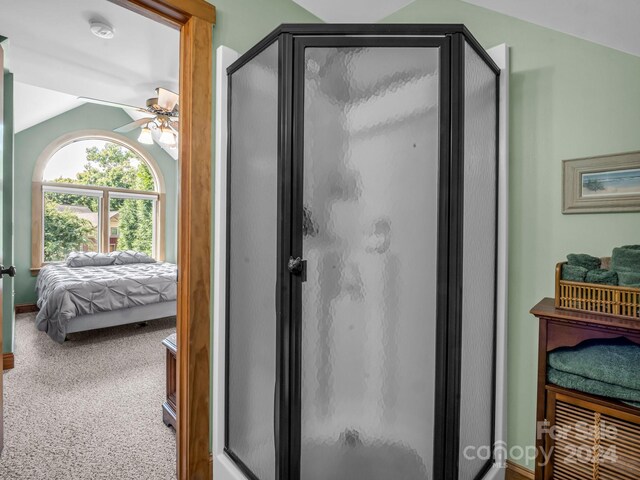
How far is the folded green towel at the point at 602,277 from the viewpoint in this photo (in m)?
1.14

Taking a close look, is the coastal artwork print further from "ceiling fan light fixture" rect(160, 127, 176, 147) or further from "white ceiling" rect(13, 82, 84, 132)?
"white ceiling" rect(13, 82, 84, 132)

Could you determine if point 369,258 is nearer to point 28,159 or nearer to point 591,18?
point 591,18

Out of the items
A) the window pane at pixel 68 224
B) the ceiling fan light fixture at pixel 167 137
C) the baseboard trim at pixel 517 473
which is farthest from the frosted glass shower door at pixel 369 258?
the window pane at pixel 68 224

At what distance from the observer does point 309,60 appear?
112 centimetres

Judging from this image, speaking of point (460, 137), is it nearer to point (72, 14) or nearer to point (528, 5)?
point (528, 5)

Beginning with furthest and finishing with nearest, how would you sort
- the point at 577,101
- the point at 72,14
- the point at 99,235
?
1. the point at 99,235
2. the point at 72,14
3. the point at 577,101

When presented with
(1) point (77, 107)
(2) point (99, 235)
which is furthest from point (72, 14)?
(2) point (99, 235)

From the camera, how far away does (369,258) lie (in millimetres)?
1167

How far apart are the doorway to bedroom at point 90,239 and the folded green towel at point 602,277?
5.96 ft

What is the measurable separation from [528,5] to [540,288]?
116 cm

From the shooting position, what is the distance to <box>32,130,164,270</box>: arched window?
17.0 ft

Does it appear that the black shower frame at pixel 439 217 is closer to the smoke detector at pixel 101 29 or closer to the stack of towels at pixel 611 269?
the stack of towels at pixel 611 269

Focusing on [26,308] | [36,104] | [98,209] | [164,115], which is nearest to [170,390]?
[164,115]

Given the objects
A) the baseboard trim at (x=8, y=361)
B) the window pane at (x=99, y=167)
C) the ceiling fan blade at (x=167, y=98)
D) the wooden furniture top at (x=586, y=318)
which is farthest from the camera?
the window pane at (x=99, y=167)
